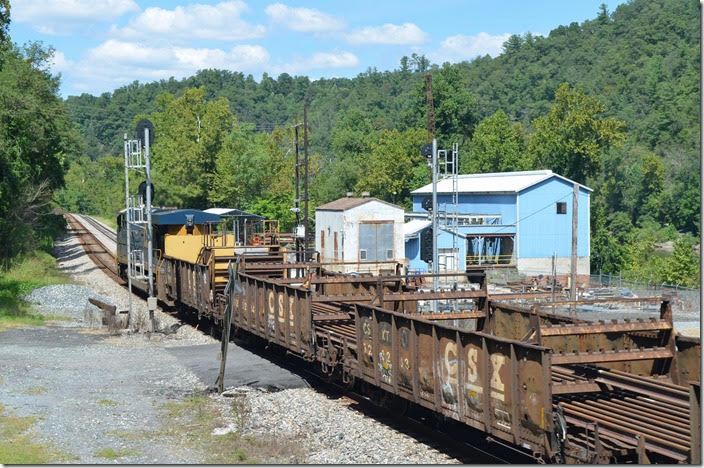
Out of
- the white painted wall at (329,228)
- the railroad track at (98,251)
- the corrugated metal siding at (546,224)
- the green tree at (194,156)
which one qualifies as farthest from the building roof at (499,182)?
the railroad track at (98,251)

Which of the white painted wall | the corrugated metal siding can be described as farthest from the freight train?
the corrugated metal siding

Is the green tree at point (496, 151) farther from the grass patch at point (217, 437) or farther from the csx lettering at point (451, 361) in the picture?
the csx lettering at point (451, 361)

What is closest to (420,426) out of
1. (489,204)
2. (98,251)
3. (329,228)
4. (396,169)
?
(329,228)

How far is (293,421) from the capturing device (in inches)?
619

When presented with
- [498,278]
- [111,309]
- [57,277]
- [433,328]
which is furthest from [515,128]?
[433,328]

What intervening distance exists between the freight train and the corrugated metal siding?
3735 cm

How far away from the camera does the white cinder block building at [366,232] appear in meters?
51.4

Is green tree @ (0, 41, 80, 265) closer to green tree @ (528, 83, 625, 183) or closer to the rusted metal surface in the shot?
the rusted metal surface

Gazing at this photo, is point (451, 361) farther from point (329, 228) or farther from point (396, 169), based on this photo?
point (396, 169)

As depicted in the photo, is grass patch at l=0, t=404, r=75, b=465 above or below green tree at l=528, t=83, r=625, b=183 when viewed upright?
below

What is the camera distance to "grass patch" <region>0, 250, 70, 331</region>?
3022cm

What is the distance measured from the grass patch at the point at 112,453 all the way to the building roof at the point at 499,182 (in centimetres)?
4535

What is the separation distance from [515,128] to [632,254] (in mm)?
29430

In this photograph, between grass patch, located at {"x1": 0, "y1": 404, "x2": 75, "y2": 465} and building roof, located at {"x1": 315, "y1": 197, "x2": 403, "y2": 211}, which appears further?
building roof, located at {"x1": 315, "y1": 197, "x2": 403, "y2": 211}
